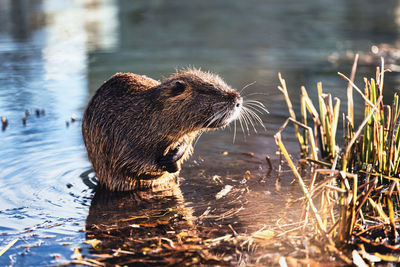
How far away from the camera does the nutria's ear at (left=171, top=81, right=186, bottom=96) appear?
3826mm

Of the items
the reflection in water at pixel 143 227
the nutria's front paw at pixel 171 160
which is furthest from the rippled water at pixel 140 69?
the nutria's front paw at pixel 171 160

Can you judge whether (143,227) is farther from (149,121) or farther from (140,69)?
(140,69)

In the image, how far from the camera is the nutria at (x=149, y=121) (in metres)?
3.84

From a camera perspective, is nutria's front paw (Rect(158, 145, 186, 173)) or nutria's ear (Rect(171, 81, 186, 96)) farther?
nutria's front paw (Rect(158, 145, 186, 173))

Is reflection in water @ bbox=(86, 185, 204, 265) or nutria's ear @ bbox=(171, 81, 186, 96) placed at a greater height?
nutria's ear @ bbox=(171, 81, 186, 96)

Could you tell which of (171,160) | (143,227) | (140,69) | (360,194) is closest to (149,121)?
(171,160)

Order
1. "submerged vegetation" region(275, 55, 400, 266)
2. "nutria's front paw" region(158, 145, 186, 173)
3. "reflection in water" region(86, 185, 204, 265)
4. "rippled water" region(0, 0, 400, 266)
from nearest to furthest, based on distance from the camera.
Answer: "submerged vegetation" region(275, 55, 400, 266) → "reflection in water" region(86, 185, 204, 265) → "rippled water" region(0, 0, 400, 266) → "nutria's front paw" region(158, 145, 186, 173)

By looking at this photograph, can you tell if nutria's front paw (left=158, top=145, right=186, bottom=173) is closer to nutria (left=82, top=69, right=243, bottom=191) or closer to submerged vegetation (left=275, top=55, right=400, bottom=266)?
nutria (left=82, top=69, right=243, bottom=191)

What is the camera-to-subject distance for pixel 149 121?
13.0 feet

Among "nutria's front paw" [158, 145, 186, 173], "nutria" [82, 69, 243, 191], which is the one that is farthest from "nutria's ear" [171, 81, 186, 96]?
"nutria's front paw" [158, 145, 186, 173]

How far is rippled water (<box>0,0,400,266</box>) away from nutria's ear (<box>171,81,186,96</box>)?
76 cm

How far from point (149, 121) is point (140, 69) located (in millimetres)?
4686

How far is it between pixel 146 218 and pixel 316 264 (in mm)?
1198

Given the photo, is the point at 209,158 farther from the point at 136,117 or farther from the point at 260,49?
the point at 260,49
